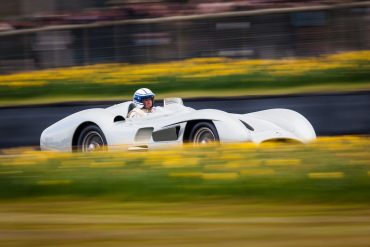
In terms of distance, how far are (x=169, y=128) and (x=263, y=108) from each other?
2241mm

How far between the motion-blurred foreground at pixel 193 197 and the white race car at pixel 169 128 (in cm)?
191

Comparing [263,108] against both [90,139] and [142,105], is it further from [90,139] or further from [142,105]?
[90,139]

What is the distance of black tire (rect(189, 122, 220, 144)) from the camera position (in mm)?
10055

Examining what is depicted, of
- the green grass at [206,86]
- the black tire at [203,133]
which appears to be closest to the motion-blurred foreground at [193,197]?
the black tire at [203,133]

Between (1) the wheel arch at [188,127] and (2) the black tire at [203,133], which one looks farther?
(1) the wheel arch at [188,127]

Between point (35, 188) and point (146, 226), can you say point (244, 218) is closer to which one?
point (146, 226)

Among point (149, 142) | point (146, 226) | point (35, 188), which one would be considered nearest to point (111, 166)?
point (35, 188)

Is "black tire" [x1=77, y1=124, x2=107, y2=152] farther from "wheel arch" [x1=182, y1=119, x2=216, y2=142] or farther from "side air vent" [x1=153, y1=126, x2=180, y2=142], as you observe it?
"wheel arch" [x1=182, y1=119, x2=216, y2=142]

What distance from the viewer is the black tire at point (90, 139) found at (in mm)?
11102

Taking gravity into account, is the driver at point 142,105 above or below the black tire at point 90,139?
above

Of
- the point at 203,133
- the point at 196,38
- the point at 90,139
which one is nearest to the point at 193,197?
the point at 203,133

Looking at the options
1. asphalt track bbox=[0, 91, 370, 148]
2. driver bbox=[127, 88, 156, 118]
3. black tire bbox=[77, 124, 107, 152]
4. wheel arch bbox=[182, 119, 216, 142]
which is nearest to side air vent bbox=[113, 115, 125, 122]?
driver bbox=[127, 88, 156, 118]

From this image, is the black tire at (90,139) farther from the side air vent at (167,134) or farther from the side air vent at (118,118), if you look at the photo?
the side air vent at (167,134)

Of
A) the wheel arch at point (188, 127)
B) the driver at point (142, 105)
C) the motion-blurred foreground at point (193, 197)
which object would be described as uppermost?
the driver at point (142, 105)
